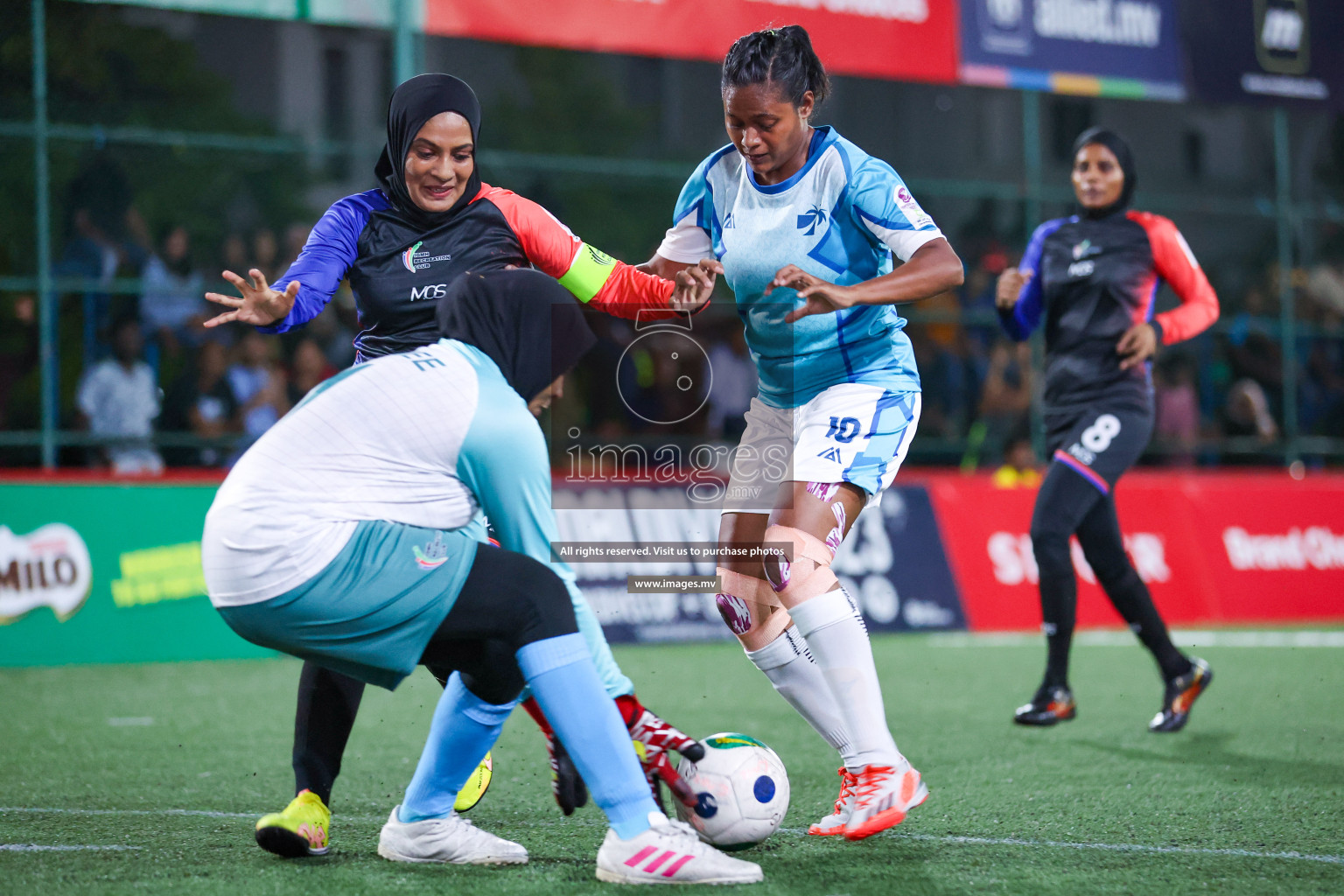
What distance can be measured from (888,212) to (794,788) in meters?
1.90

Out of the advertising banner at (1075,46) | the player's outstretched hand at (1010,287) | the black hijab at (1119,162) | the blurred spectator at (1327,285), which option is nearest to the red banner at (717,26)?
the advertising banner at (1075,46)

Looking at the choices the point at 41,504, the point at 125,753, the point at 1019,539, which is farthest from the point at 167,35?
the point at 125,753

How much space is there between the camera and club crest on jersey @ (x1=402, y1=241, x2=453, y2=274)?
427 centimetres

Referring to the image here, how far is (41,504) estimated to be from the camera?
857 centimetres

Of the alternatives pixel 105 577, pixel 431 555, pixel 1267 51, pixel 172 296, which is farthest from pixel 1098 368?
pixel 1267 51

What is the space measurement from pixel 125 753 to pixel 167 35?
12.5 meters

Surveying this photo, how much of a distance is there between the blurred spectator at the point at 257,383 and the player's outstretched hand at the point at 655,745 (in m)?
8.02

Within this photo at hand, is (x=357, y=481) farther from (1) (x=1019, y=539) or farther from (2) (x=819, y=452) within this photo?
(1) (x=1019, y=539)

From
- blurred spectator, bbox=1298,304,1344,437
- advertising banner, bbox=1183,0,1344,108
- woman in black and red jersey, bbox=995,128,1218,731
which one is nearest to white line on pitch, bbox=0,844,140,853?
woman in black and red jersey, bbox=995,128,1218,731

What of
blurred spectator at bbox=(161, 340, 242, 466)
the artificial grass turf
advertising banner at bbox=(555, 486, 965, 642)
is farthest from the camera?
blurred spectator at bbox=(161, 340, 242, 466)

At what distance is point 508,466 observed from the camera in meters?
3.12

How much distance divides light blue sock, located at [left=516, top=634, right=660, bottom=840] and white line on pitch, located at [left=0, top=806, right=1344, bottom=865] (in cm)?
98

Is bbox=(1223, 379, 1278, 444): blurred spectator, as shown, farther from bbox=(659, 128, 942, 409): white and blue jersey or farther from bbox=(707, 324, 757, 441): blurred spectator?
bbox=(659, 128, 942, 409): white and blue jersey

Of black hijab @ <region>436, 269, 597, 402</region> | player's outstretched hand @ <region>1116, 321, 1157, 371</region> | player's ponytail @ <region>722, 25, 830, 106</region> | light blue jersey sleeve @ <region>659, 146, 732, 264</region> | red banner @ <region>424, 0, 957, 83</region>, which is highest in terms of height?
red banner @ <region>424, 0, 957, 83</region>
